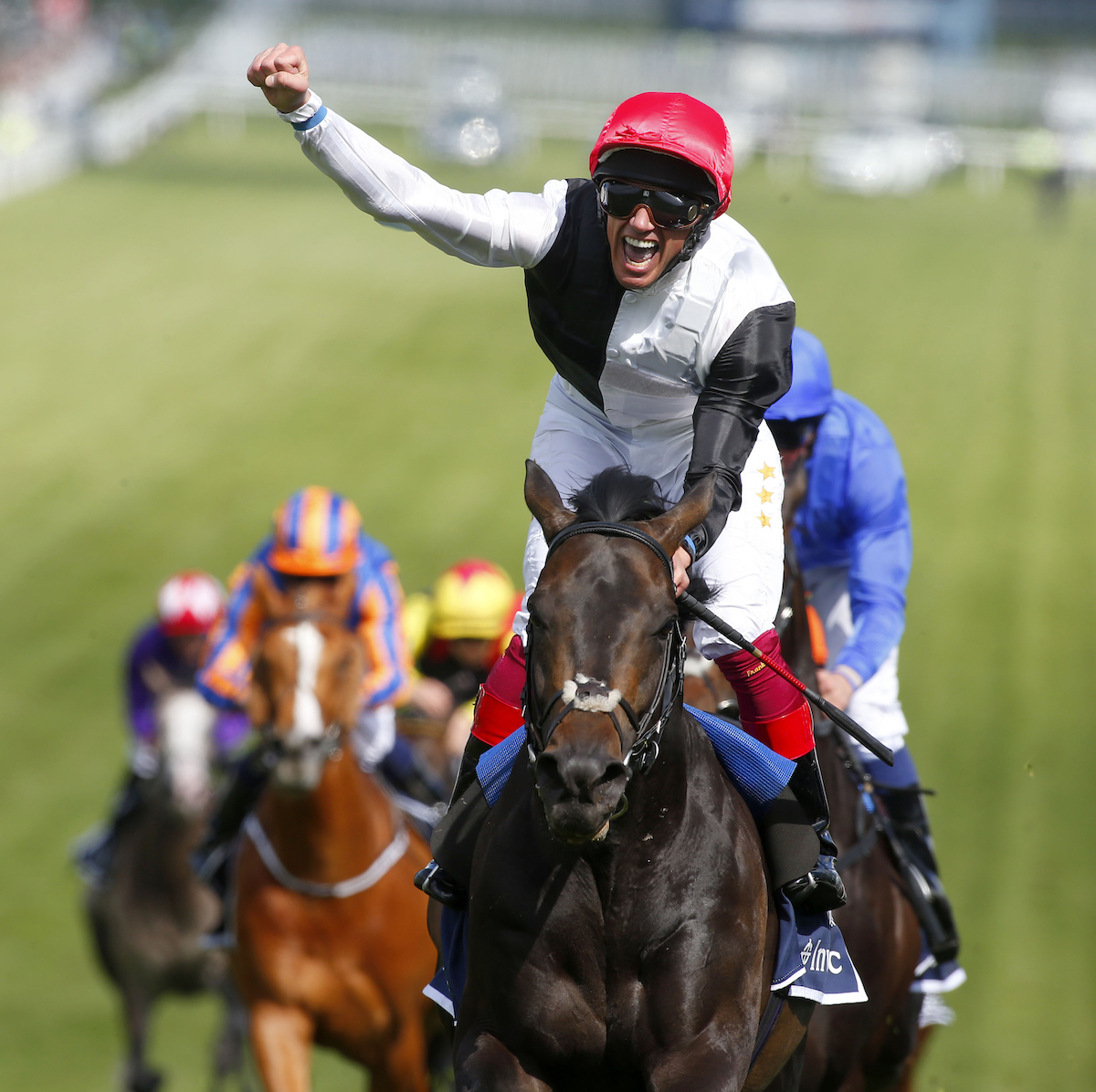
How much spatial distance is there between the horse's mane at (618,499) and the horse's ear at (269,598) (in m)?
3.08

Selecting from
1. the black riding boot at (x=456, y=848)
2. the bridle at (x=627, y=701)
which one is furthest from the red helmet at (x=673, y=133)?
the black riding boot at (x=456, y=848)

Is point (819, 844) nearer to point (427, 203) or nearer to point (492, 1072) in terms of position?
point (492, 1072)

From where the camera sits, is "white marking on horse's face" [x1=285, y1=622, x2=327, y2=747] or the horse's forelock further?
"white marking on horse's face" [x1=285, y1=622, x2=327, y2=747]

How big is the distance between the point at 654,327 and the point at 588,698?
1.08 metres

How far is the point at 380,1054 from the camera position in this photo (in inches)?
252

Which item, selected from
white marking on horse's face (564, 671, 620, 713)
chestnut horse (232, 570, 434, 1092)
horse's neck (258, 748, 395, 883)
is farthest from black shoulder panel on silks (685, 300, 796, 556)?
horse's neck (258, 748, 395, 883)

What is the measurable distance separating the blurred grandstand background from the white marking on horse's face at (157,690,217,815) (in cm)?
2315

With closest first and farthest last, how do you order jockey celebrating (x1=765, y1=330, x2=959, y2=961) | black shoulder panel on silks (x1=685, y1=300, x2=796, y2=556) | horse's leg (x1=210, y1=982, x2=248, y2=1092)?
black shoulder panel on silks (x1=685, y1=300, x2=796, y2=556)
jockey celebrating (x1=765, y1=330, x2=959, y2=961)
horse's leg (x1=210, y1=982, x2=248, y2=1092)

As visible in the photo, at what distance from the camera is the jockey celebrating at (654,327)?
3387 mm

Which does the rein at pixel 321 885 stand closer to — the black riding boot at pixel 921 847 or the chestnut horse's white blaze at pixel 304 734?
the chestnut horse's white blaze at pixel 304 734

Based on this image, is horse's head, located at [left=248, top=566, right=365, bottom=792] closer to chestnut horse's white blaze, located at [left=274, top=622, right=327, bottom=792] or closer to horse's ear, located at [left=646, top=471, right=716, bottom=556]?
chestnut horse's white blaze, located at [left=274, top=622, right=327, bottom=792]

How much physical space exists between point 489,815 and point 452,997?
0.54 m

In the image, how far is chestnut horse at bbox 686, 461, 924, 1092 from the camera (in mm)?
4691

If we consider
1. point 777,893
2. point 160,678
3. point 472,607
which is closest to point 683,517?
point 777,893
